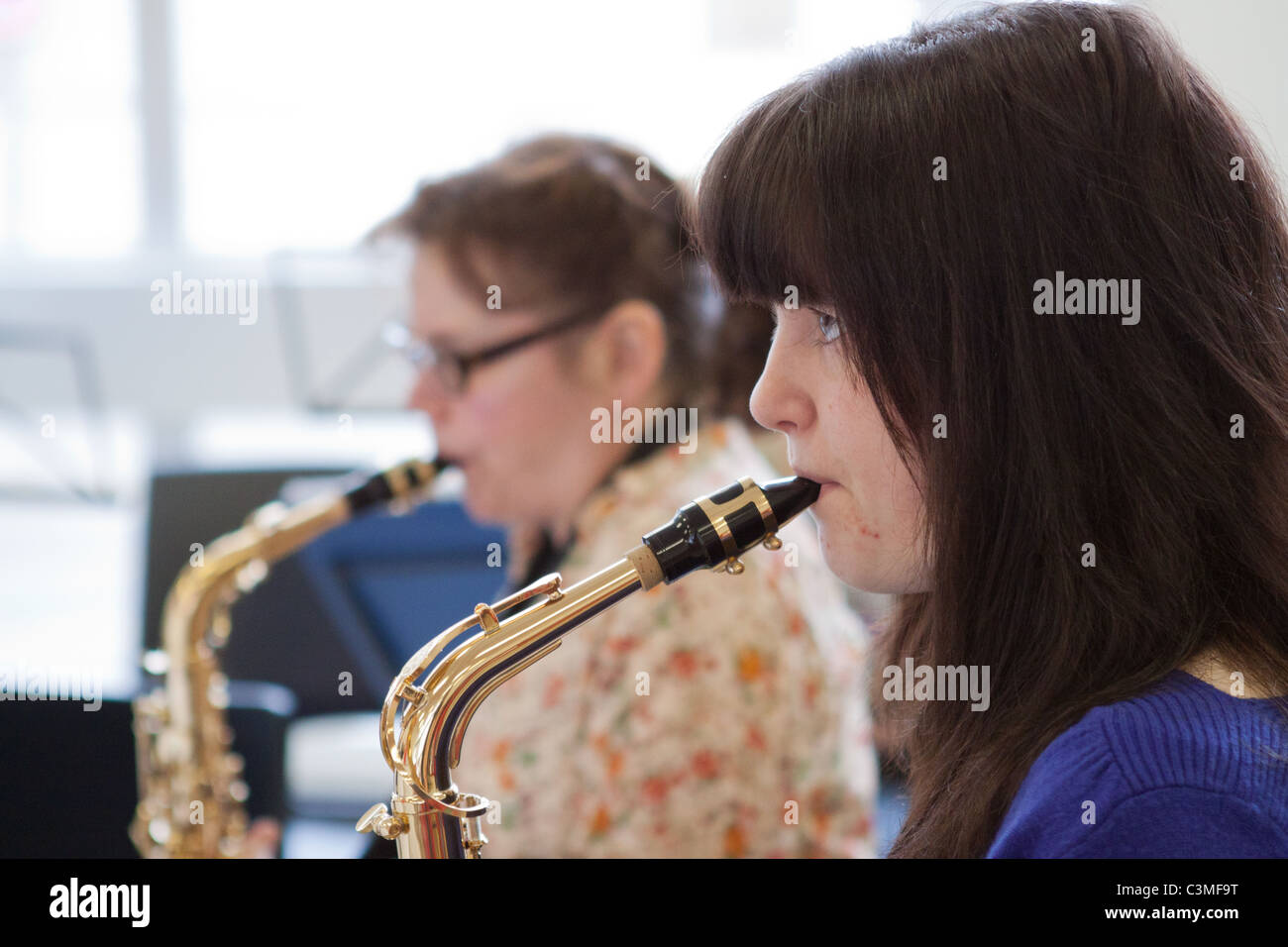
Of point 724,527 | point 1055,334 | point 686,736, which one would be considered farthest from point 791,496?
point 686,736

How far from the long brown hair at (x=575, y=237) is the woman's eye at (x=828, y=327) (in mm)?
803

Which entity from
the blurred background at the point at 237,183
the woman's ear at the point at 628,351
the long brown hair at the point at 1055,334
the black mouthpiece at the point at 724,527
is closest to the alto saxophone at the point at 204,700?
the woman's ear at the point at 628,351

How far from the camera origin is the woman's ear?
161 centimetres

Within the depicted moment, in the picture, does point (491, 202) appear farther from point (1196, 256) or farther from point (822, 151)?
point (1196, 256)

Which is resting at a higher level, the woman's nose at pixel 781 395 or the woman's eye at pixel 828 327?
the woman's eye at pixel 828 327

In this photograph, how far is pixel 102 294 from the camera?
4109 mm

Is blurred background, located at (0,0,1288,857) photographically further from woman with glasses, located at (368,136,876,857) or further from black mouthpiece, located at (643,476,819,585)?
black mouthpiece, located at (643,476,819,585)

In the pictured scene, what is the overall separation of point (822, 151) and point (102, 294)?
391 cm

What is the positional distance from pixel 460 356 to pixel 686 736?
60 centimetres

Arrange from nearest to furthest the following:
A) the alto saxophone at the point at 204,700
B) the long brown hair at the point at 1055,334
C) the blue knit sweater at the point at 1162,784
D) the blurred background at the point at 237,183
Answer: the blue knit sweater at the point at 1162,784 < the long brown hair at the point at 1055,334 < the alto saxophone at the point at 204,700 < the blurred background at the point at 237,183

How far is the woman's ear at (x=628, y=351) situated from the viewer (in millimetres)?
1609

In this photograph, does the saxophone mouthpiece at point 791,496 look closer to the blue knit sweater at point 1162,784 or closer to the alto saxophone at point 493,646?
the alto saxophone at point 493,646

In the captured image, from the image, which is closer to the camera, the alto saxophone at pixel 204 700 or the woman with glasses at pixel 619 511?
the woman with glasses at pixel 619 511
